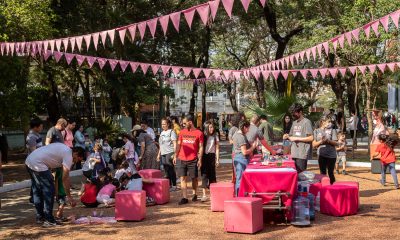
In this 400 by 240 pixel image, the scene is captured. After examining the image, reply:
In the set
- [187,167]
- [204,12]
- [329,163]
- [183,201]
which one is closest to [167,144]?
[187,167]

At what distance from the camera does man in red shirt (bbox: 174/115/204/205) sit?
9578 mm

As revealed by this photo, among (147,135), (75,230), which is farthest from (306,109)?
(75,230)

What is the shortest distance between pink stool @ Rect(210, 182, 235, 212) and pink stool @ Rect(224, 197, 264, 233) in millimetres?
1437

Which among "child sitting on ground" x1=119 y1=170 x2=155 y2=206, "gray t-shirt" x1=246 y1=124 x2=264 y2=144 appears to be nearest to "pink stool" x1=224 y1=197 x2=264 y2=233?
"gray t-shirt" x1=246 y1=124 x2=264 y2=144

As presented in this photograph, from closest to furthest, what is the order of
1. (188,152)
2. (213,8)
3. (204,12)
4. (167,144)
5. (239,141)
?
(213,8) → (204,12) → (239,141) → (188,152) → (167,144)

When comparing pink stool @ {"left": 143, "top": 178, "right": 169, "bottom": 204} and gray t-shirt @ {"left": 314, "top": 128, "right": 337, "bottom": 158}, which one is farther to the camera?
pink stool @ {"left": 143, "top": 178, "right": 169, "bottom": 204}

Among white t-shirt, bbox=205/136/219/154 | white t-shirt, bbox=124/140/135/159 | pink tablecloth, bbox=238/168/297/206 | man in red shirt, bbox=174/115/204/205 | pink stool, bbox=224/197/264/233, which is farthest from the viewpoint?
white t-shirt, bbox=124/140/135/159

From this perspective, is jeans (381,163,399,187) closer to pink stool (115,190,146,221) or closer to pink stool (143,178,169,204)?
pink stool (143,178,169,204)

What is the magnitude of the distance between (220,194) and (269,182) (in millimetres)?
1431

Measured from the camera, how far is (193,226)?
305 inches

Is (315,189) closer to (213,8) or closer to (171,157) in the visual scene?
(171,157)

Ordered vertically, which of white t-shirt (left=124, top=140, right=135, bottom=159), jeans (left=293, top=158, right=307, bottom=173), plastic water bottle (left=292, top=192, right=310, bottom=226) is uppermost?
white t-shirt (left=124, top=140, right=135, bottom=159)

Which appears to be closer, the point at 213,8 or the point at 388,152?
the point at 213,8

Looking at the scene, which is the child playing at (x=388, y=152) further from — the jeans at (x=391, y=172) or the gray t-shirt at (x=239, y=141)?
the gray t-shirt at (x=239, y=141)
